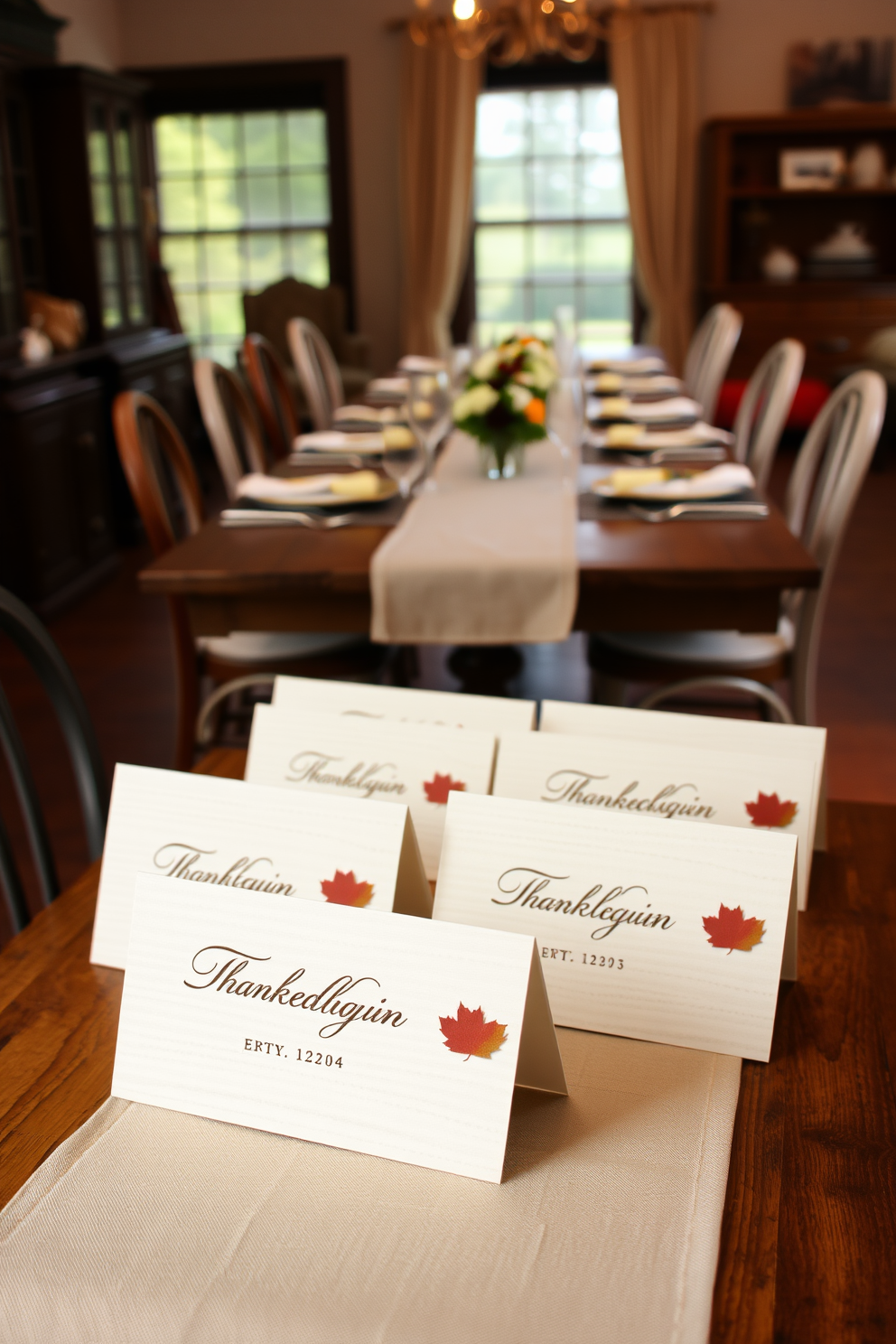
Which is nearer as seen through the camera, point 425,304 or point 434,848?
point 434,848

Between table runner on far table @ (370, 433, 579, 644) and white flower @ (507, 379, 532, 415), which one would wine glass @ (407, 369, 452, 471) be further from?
table runner on far table @ (370, 433, 579, 644)

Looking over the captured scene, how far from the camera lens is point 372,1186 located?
1.85 feet

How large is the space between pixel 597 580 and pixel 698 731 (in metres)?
0.90

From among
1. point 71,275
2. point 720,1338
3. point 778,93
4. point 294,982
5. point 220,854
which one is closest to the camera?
point 720,1338

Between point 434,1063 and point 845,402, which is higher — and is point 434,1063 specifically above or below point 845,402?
below

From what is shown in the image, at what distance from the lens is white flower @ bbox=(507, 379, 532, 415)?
217 cm

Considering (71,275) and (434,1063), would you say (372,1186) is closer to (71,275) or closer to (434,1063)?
(434,1063)

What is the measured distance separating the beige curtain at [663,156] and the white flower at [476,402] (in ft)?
16.1

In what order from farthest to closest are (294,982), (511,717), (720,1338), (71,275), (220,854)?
(71,275) → (511,717) → (220,854) → (294,982) → (720,1338)

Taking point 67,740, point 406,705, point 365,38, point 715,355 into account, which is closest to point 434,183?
point 365,38

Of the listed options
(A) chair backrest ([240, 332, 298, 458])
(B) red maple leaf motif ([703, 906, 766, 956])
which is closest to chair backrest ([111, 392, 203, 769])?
(A) chair backrest ([240, 332, 298, 458])

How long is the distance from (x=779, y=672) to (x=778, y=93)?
5580 mm

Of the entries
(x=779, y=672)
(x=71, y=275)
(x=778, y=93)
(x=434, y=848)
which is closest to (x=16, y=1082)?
(x=434, y=848)

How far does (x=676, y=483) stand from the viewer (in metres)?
2.10
